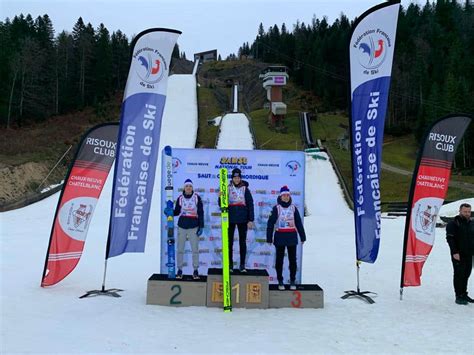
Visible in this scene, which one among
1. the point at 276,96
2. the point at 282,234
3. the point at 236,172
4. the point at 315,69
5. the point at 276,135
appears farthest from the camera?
the point at 315,69

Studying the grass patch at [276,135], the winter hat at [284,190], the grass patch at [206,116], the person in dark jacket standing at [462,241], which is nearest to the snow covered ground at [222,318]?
the person in dark jacket standing at [462,241]

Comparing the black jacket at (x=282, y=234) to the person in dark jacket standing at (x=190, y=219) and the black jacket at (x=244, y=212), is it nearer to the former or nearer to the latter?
the black jacket at (x=244, y=212)

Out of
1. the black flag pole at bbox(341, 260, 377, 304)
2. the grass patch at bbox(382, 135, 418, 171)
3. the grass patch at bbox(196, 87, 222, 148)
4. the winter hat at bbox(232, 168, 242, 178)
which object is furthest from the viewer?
the grass patch at bbox(382, 135, 418, 171)

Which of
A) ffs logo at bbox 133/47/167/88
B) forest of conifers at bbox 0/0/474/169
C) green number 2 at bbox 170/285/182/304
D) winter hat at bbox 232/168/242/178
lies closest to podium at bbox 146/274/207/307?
green number 2 at bbox 170/285/182/304

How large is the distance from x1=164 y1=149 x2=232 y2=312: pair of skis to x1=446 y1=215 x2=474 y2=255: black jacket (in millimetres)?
3703

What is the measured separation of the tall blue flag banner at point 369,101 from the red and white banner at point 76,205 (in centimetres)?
446

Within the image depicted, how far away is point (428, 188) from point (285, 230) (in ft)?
8.68

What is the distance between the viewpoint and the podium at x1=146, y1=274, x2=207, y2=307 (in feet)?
23.0

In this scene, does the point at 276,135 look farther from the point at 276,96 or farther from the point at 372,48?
the point at 372,48

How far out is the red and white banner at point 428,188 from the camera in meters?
7.76

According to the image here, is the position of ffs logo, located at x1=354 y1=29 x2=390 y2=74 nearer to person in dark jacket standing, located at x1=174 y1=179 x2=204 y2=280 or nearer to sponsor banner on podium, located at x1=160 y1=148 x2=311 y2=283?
sponsor banner on podium, located at x1=160 y1=148 x2=311 y2=283

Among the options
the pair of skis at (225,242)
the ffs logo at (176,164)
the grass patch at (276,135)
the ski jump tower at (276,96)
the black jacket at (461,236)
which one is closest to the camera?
the pair of skis at (225,242)

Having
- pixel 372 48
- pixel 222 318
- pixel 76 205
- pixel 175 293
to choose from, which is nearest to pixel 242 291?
pixel 222 318

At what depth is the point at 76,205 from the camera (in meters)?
8.03
